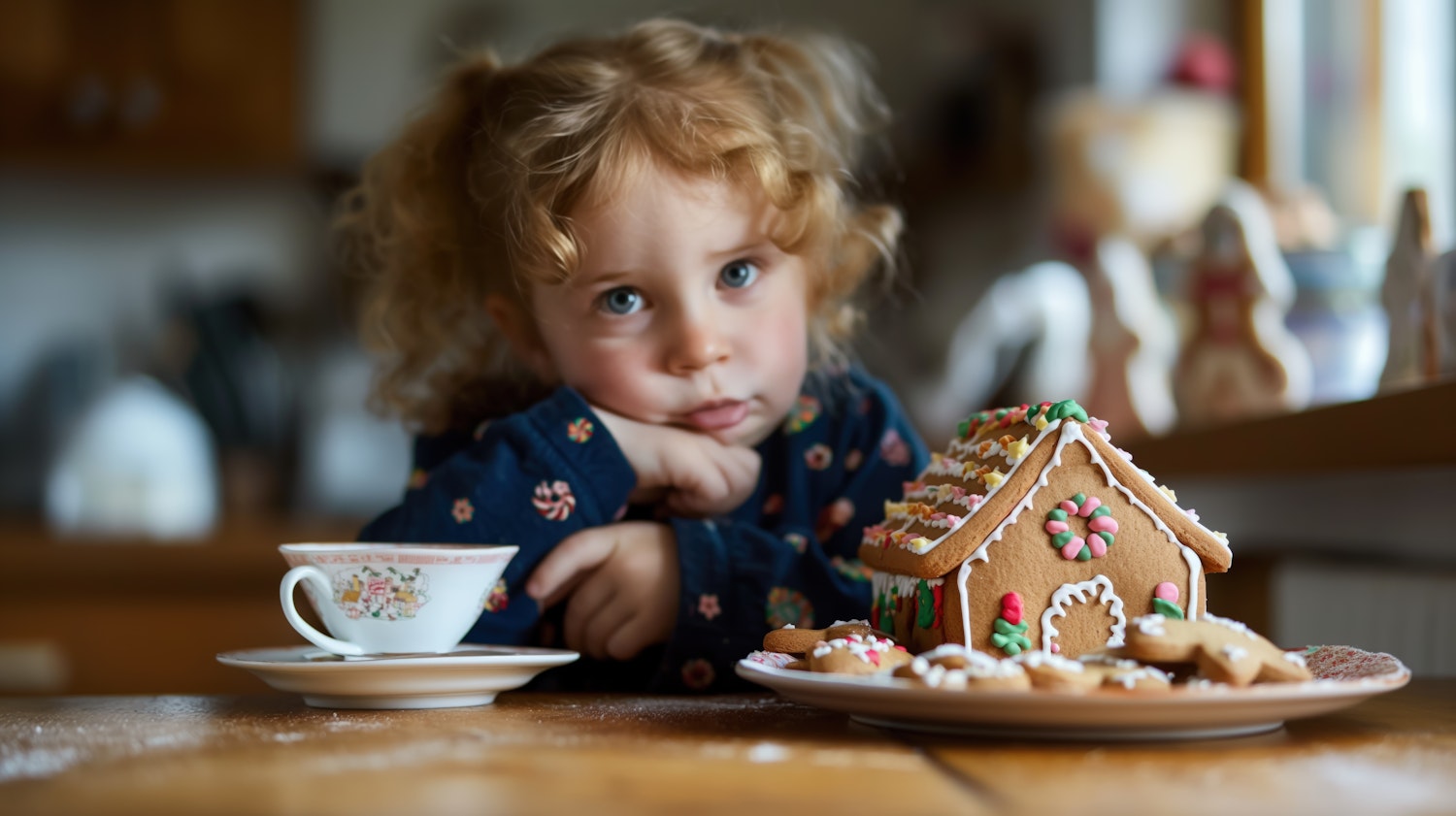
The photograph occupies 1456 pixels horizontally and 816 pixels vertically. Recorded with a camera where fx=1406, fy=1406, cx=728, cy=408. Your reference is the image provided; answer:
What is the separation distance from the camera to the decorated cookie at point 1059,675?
0.63 m

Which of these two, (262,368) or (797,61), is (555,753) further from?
(262,368)

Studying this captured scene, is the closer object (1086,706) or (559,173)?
(1086,706)

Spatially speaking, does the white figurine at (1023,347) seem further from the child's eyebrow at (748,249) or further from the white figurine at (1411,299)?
the child's eyebrow at (748,249)

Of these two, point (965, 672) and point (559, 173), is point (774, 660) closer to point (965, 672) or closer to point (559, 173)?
point (965, 672)

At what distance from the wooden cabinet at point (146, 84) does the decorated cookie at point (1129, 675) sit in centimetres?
288

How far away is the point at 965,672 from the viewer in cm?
63

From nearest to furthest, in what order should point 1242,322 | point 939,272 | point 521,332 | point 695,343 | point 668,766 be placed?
point 668,766, point 695,343, point 521,332, point 1242,322, point 939,272

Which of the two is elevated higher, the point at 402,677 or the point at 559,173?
the point at 559,173

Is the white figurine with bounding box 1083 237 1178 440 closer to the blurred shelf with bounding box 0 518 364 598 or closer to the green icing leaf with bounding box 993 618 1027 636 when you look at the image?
the green icing leaf with bounding box 993 618 1027 636

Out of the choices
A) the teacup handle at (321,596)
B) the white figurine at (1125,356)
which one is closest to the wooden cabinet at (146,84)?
the white figurine at (1125,356)

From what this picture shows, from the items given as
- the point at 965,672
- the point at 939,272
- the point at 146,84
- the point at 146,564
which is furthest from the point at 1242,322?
the point at 146,84

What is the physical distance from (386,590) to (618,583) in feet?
0.77

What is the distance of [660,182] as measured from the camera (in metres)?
0.99

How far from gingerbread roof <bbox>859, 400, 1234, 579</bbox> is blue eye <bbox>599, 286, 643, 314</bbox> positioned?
0.33 metres
